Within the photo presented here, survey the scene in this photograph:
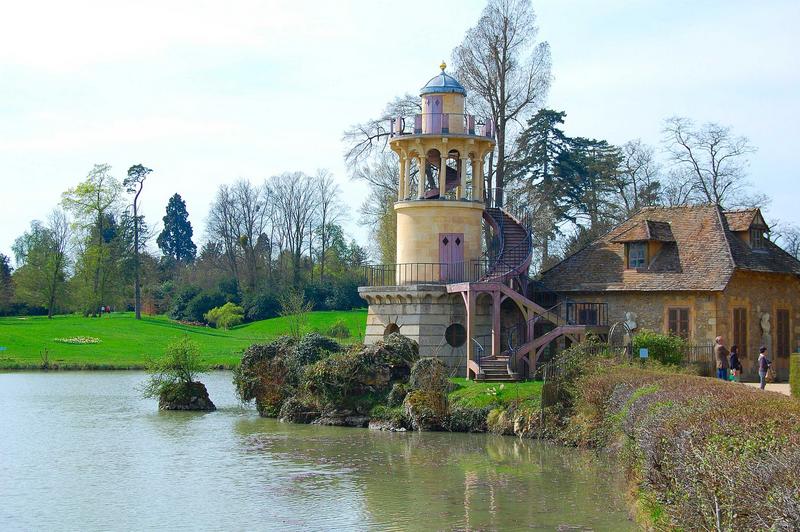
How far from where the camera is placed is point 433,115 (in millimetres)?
39031

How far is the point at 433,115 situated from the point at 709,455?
29524 millimetres

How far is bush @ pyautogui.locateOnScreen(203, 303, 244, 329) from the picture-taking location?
238 ft

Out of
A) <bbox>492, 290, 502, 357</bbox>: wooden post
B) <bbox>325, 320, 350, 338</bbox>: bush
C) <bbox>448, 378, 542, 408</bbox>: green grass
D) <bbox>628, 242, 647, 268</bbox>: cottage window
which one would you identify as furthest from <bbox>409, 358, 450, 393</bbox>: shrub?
<bbox>325, 320, 350, 338</bbox>: bush

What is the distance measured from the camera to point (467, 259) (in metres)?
38.8

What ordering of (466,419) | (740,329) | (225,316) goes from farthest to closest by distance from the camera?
(225,316) < (740,329) < (466,419)

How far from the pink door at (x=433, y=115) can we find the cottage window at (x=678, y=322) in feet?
35.3

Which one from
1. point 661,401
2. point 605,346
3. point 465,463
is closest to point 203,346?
point 605,346

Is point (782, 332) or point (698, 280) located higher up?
point (698, 280)

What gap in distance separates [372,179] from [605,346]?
24904 mm

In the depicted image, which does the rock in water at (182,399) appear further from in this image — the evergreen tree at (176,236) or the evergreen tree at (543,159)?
the evergreen tree at (176,236)

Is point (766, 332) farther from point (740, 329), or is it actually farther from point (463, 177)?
point (463, 177)

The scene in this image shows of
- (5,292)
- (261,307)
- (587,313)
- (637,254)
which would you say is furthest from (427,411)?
(5,292)

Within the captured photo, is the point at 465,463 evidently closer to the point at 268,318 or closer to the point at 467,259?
the point at 467,259

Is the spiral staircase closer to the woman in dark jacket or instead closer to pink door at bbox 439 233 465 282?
→ pink door at bbox 439 233 465 282
